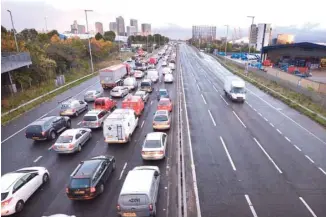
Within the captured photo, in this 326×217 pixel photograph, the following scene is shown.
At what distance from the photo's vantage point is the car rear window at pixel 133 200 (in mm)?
11188

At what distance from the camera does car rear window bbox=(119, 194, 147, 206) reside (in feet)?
36.7

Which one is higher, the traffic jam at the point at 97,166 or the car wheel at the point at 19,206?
the traffic jam at the point at 97,166

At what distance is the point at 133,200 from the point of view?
442 inches

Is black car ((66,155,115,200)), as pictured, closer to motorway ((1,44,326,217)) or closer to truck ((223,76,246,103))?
motorway ((1,44,326,217))

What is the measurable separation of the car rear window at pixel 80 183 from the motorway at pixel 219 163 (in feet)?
3.53

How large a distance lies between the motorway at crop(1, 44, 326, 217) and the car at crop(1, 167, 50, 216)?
0.47m

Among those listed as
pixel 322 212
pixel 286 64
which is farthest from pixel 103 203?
pixel 286 64

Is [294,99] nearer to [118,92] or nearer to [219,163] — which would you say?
[219,163]

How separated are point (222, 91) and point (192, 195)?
1167 inches

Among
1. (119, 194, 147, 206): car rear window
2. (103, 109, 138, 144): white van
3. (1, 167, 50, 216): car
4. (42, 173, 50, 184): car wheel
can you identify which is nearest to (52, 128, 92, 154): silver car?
(103, 109, 138, 144): white van

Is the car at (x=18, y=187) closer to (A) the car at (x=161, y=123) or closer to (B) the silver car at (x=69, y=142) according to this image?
(B) the silver car at (x=69, y=142)

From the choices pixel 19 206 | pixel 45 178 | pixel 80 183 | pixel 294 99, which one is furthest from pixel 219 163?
pixel 294 99

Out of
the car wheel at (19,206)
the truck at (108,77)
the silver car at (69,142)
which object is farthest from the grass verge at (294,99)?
the car wheel at (19,206)

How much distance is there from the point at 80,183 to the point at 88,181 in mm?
405
